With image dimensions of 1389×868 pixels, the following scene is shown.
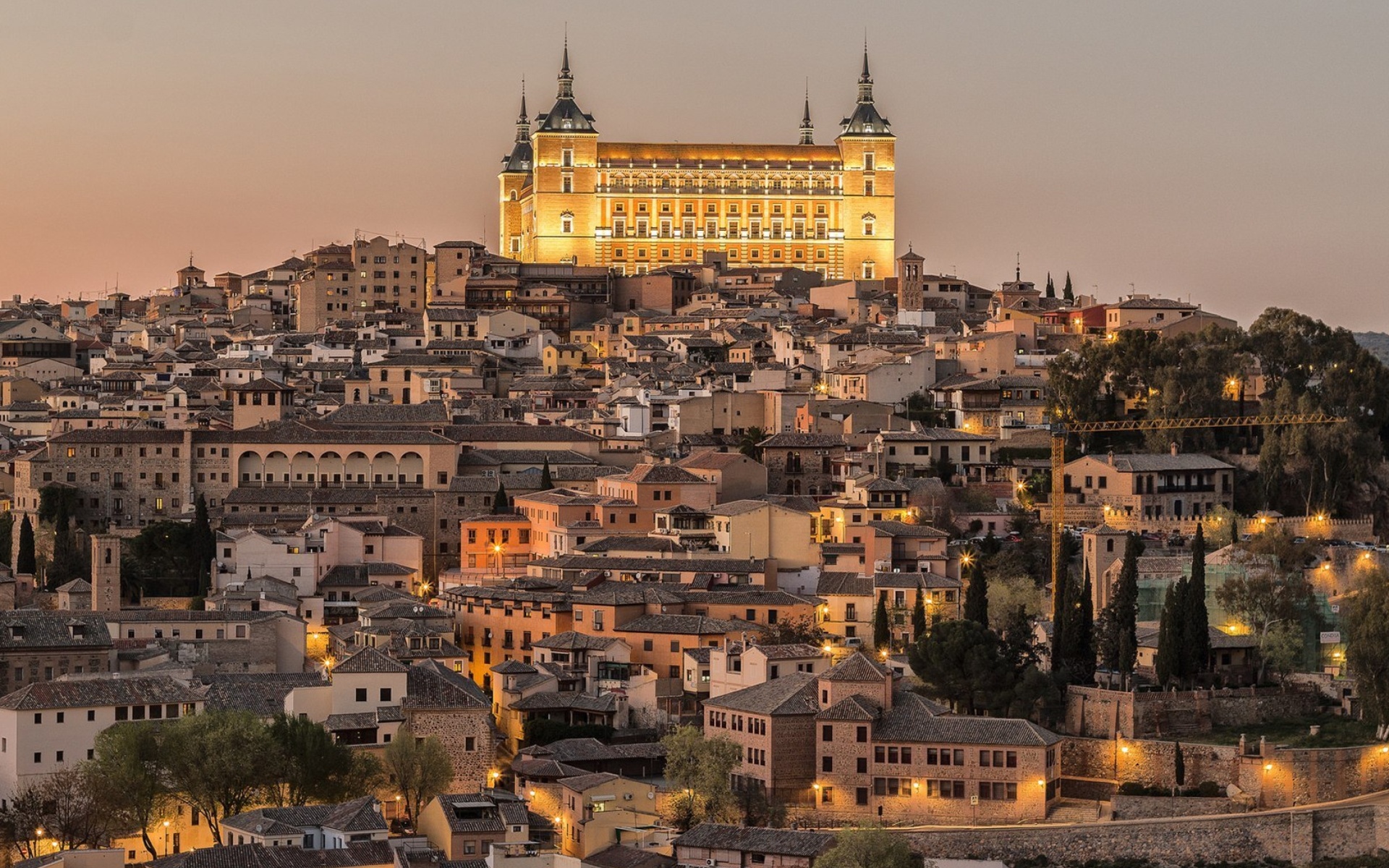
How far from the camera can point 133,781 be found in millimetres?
36312

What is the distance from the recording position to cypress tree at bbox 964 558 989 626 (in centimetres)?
4350

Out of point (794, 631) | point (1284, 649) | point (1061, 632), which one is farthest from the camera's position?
point (794, 631)

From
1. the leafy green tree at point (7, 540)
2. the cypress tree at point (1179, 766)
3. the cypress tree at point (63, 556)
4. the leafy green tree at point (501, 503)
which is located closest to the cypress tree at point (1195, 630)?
the cypress tree at point (1179, 766)

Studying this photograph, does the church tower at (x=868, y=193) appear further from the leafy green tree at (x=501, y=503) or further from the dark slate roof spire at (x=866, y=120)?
the leafy green tree at (x=501, y=503)

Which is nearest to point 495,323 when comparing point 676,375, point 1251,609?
point 676,375

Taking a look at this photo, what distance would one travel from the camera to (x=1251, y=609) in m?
45.0

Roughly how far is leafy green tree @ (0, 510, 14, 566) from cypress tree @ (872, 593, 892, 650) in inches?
689

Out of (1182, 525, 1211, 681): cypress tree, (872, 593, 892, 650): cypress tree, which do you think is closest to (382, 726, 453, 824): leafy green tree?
(872, 593, 892, 650): cypress tree

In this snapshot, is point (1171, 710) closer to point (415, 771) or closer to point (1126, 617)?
point (1126, 617)

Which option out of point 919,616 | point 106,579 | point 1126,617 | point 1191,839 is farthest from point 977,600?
point 106,579

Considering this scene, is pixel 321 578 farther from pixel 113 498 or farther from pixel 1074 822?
pixel 1074 822

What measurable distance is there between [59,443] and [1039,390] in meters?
21.1

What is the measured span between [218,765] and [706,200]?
5943 centimetres

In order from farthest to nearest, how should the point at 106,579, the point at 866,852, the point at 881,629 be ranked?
the point at 106,579
the point at 881,629
the point at 866,852
